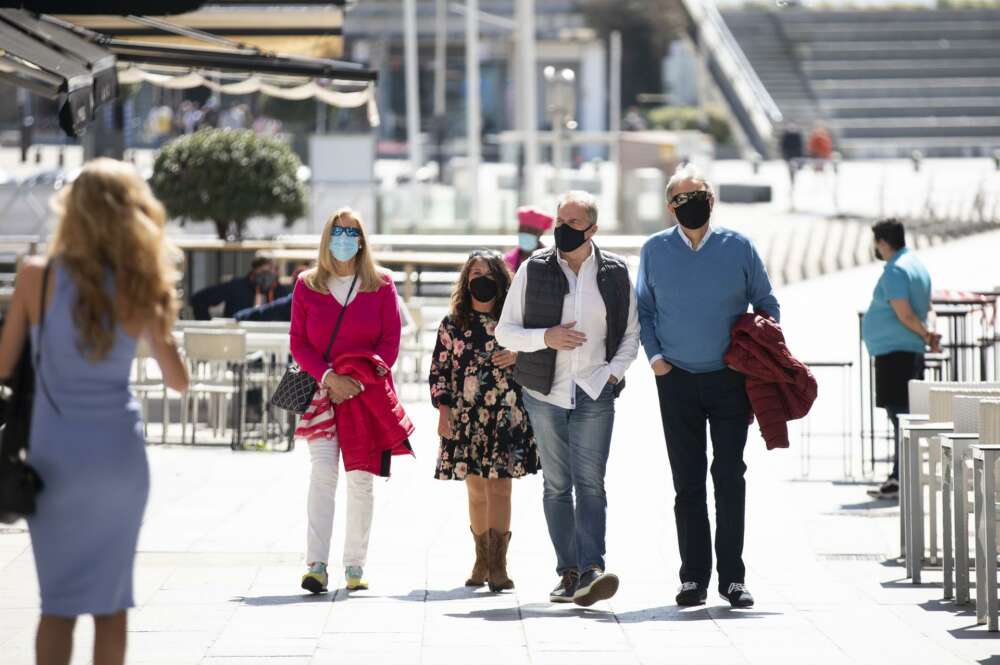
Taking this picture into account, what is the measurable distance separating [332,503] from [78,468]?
323cm

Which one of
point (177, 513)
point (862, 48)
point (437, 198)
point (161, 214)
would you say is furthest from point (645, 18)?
point (161, 214)

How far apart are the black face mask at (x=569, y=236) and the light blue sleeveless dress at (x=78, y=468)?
9.57ft

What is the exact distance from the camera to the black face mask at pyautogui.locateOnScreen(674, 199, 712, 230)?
7.90 meters

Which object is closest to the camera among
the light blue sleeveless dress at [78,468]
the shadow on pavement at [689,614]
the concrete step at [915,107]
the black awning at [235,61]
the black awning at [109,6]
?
the light blue sleeveless dress at [78,468]

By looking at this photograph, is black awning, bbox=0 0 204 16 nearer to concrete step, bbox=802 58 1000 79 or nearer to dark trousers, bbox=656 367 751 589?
dark trousers, bbox=656 367 751 589

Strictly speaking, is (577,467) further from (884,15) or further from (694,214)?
(884,15)

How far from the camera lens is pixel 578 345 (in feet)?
25.8

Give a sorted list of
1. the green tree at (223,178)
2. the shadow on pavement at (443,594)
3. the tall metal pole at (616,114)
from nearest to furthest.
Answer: the shadow on pavement at (443,594), the green tree at (223,178), the tall metal pole at (616,114)

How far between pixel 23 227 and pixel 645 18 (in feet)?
140

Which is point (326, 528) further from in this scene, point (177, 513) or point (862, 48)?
→ point (862, 48)

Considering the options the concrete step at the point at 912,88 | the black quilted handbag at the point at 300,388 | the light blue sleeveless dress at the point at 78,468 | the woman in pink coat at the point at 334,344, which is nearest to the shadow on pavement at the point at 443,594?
the woman in pink coat at the point at 334,344

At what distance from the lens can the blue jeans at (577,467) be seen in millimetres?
7992

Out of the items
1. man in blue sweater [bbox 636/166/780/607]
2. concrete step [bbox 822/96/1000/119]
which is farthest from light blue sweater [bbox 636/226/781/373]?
concrete step [bbox 822/96/1000/119]

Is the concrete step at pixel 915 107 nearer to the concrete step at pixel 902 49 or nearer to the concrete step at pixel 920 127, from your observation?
the concrete step at pixel 920 127
